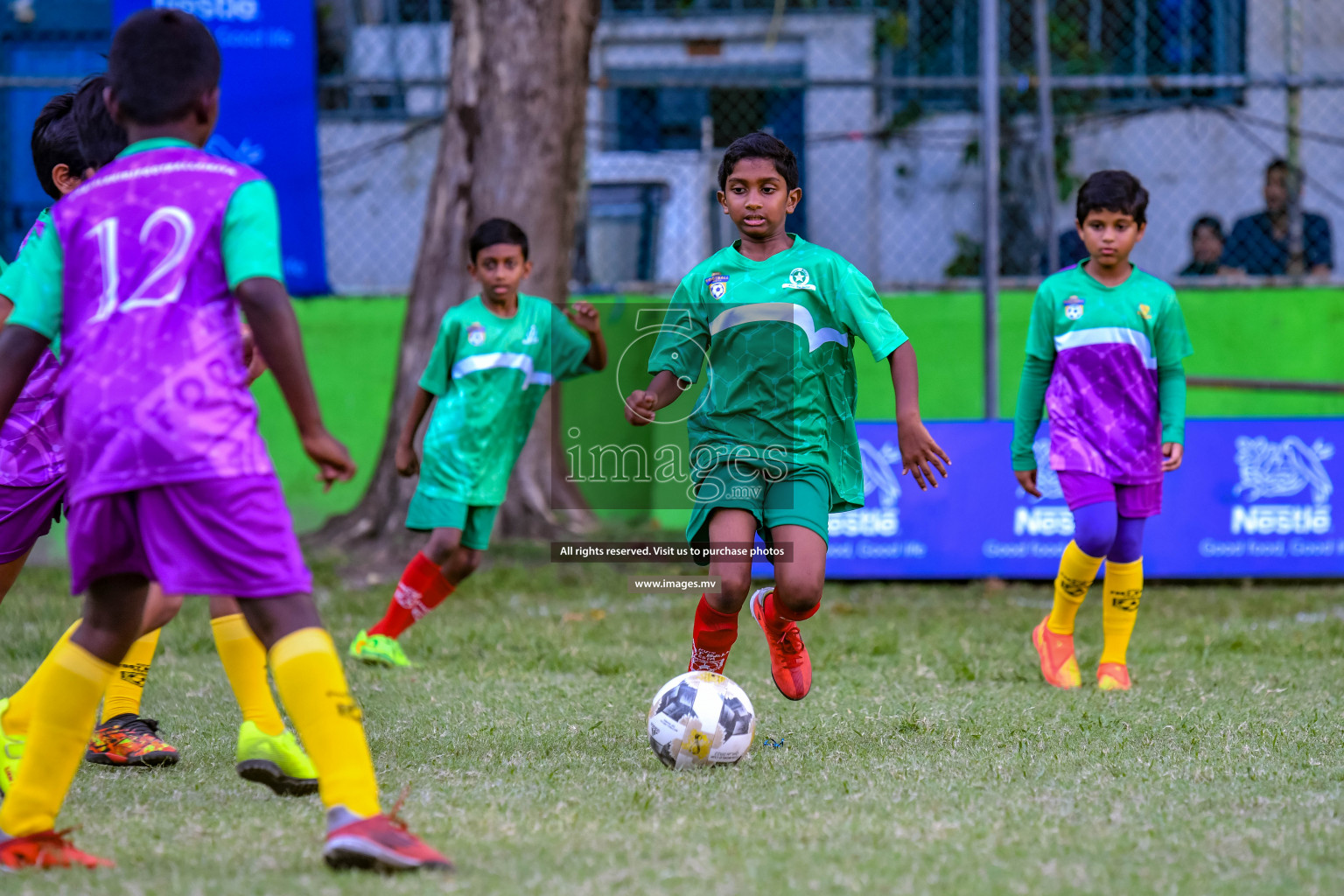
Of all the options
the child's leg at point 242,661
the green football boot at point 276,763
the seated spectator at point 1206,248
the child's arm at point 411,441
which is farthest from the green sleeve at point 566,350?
the seated spectator at point 1206,248

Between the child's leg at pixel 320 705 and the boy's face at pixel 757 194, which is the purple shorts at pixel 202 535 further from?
the boy's face at pixel 757 194

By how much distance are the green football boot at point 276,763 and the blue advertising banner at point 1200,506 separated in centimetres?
464

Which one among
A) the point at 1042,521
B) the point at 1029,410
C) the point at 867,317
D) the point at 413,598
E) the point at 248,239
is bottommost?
the point at 1042,521

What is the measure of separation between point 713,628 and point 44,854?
6.60 feet

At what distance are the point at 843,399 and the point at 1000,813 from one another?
4.93 ft

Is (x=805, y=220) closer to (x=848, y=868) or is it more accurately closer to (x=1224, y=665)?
(x=1224, y=665)

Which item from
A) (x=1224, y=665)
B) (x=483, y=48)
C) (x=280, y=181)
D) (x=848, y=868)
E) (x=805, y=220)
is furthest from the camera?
(x=805, y=220)

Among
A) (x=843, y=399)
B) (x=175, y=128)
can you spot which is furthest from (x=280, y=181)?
(x=175, y=128)

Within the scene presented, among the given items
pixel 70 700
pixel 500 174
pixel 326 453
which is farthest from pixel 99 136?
pixel 500 174

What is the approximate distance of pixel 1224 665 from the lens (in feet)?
17.8

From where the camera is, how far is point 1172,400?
16.9 feet

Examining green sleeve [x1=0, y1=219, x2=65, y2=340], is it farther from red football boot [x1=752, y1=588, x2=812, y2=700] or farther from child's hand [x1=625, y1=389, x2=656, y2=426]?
red football boot [x1=752, y1=588, x2=812, y2=700]

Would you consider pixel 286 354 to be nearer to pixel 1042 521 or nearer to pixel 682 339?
pixel 682 339

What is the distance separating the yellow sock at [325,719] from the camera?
2.65 meters
